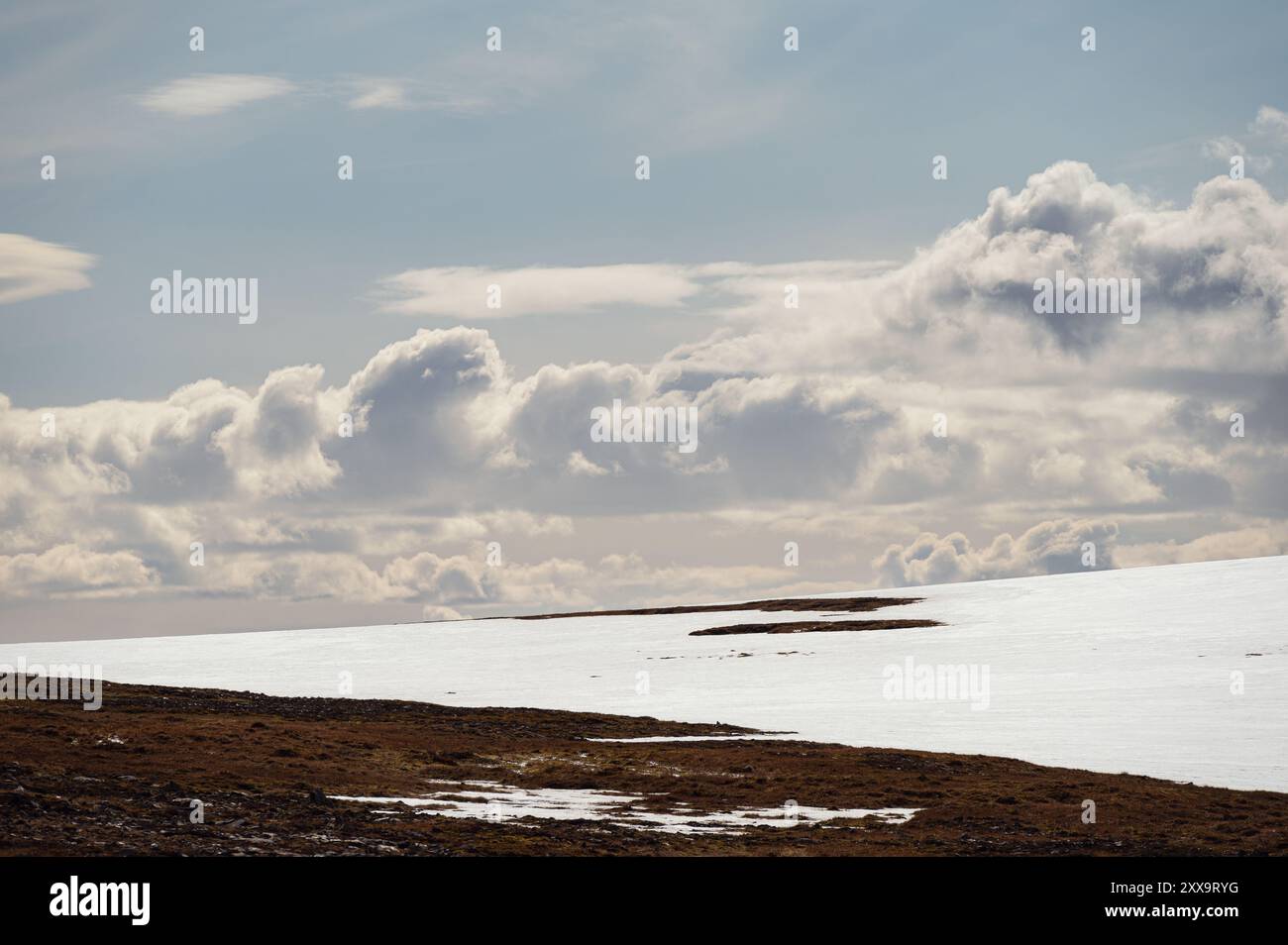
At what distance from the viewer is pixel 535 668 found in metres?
75.8

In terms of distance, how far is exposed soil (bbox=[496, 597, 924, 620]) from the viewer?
3807 inches

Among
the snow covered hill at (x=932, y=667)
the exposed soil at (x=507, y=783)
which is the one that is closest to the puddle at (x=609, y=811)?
the exposed soil at (x=507, y=783)

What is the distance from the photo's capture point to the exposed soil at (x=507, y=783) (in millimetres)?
23953

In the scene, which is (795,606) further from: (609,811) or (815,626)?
(609,811)

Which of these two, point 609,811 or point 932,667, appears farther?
point 932,667

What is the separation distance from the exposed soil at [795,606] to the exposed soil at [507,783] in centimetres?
4907

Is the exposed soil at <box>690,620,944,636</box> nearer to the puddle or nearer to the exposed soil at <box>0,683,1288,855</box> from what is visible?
the exposed soil at <box>0,683,1288,855</box>

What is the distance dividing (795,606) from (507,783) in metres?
71.5

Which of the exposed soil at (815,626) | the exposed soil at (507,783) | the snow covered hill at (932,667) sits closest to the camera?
the exposed soil at (507,783)

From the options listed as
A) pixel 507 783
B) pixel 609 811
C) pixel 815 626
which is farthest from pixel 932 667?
pixel 609 811

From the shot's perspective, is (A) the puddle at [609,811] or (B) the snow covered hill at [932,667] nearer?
(A) the puddle at [609,811]

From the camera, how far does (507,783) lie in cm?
3562

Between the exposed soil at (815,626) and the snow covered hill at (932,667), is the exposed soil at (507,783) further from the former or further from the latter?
the exposed soil at (815,626)
